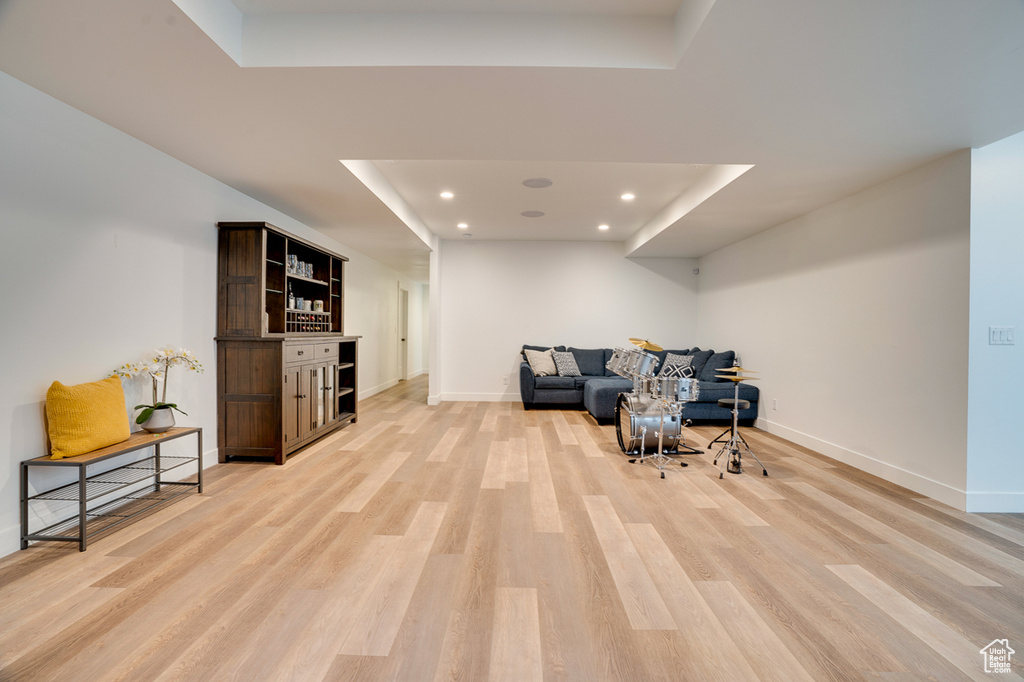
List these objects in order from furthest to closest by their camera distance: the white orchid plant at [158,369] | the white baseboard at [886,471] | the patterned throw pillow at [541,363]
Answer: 1. the patterned throw pillow at [541,363]
2. the white baseboard at [886,471]
3. the white orchid plant at [158,369]

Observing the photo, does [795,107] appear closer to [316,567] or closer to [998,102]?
[998,102]

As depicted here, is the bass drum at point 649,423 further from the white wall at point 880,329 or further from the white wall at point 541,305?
the white wall at point 541,305

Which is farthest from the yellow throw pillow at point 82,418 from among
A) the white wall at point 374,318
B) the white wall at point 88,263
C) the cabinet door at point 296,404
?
the white wall at point 374,318

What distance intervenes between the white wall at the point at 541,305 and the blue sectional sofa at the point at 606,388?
0.39m

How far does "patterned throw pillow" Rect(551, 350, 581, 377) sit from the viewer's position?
701cm

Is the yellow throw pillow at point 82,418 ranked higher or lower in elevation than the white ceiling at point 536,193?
lower

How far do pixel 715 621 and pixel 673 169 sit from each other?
3611mm

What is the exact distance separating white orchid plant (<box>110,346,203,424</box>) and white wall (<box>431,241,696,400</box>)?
4434 mm

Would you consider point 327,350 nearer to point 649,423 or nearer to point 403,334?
point 649,423

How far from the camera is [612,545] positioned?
2.46m

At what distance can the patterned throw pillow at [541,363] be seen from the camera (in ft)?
22.7

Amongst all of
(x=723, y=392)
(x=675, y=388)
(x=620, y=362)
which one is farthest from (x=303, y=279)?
(x=723, y=392)

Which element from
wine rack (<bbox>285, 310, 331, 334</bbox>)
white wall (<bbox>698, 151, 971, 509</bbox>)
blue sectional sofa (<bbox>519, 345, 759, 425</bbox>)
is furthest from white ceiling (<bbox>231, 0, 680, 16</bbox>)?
blue sectional sofa (<bbox>519, 345, 759, 425</bbox>)

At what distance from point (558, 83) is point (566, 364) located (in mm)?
5051
